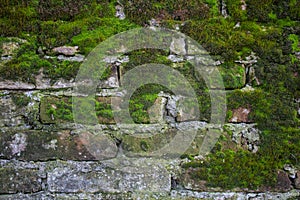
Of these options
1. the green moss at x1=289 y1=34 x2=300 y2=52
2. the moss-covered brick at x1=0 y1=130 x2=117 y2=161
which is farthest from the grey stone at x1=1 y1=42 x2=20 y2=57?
the green moss at x1=289 y1=34 x2=300 y2=52

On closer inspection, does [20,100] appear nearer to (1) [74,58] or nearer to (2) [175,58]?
(1) [74,58]

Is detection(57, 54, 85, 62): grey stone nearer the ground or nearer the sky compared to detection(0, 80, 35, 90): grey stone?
nearer the sky

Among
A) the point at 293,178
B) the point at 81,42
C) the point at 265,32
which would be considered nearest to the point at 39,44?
the point at 81,42

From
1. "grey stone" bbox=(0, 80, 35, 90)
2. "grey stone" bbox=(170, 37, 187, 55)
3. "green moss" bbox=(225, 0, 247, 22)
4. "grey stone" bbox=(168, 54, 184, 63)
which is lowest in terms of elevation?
"grey stone" bbox=(0, 80, 35, 90)

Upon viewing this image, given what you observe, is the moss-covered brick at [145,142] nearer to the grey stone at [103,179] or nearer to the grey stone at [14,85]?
the grey stone at [103,179]

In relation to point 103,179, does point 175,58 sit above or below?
above

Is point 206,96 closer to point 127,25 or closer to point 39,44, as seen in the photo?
point 127,25

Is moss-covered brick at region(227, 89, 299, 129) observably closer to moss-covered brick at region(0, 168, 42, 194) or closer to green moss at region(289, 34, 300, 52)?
green moss at region(289, 34, 300, 52)

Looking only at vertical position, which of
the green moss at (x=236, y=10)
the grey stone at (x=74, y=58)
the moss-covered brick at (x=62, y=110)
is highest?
the green moss at (x=236, y=10)

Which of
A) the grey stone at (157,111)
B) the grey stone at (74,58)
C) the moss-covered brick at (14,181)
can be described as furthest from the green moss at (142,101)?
the moss-covered brick at (14,181)

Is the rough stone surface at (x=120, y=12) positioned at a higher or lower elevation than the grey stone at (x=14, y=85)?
higher

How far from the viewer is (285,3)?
2.68 ft

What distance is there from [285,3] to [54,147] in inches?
24.1

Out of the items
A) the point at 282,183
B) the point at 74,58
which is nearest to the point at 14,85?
the point at 74,58
